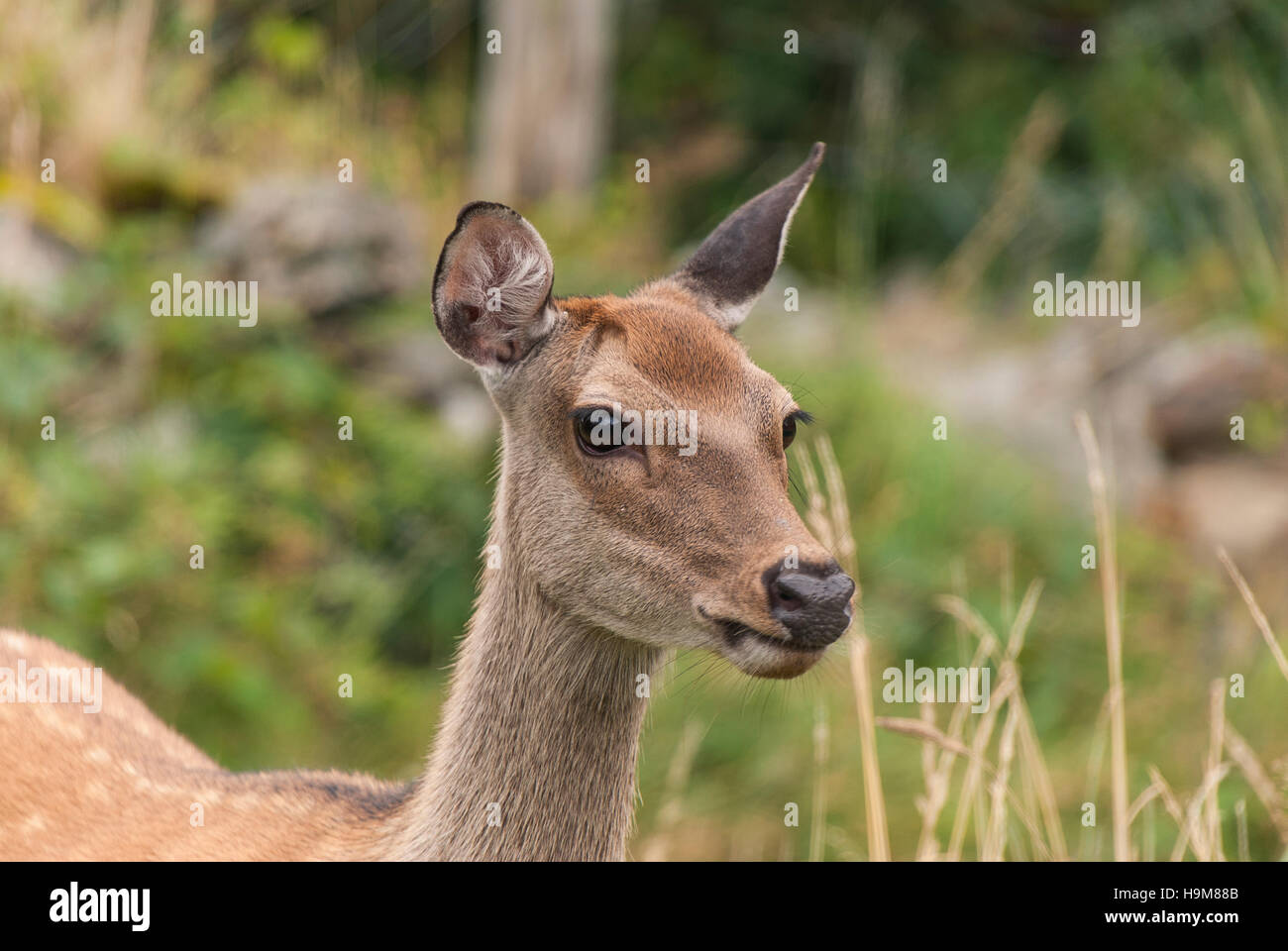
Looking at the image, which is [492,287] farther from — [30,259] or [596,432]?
[30,259]

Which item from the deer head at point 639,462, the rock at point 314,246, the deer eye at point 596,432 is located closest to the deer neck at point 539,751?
the deer head at point 639,462

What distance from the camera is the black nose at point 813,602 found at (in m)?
3.27

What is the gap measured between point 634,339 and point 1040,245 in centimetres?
963

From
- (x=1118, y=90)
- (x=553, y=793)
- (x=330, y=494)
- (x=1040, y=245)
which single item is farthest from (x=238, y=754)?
(x=1118, y=90)

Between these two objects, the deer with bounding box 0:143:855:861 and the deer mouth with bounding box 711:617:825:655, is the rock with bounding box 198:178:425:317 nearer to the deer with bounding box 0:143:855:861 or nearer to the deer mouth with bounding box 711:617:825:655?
the deer with bounding box 0:143:855:861

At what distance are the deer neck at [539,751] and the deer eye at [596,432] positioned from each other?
395 mm

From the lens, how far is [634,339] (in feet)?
12.6

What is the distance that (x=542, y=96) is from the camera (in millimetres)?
12641

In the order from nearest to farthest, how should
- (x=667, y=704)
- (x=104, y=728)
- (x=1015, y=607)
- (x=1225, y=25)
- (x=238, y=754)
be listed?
1. (x=104, y=728)
2. (x=238, y=754)
3. (x=667, y=704)
4. (x=1015, y=607)
5. (x=1225, y=25)

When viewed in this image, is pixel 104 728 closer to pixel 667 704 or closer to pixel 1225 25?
pixel 667 704

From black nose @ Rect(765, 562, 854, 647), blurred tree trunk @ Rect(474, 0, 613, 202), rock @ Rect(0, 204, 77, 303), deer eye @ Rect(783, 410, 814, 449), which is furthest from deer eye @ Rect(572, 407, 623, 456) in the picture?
blurred tree trunk @ Rect(474, 0, 613, 202)

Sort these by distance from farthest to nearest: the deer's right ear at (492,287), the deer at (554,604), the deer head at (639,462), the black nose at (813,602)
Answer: the deer's right ear at (492,287) → the deer at (554,604) → the deer head at (639,462) → the black nose at (813,602)

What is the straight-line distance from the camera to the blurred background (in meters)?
7.17

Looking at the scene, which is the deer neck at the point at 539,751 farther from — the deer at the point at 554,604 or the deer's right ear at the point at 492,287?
the deer's right ear at the point at 492,287
